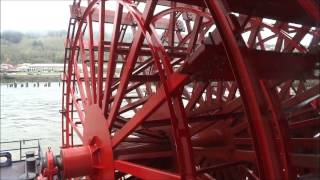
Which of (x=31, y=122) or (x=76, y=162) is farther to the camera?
(x=31, y=122)

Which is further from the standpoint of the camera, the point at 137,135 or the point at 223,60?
the point at 137,135

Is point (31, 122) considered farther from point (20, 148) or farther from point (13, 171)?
point (13, 171)

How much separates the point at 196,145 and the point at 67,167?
67.0 inches

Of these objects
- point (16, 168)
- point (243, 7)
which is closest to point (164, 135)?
point (243, 7)

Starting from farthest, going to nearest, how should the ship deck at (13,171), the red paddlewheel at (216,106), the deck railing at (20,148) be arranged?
the deck railing at (20,148)
the ship deck at (13,171)
the red paddlewheel at (216,106)

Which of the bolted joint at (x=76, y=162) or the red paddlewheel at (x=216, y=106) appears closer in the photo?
the red paddlewheel at (x=216, y=106)

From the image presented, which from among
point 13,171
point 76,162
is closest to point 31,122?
point 13,171

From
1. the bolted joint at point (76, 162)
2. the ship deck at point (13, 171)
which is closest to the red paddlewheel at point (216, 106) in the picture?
the bolted joint at point (76, 162)

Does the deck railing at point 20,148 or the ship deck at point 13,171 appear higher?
the deck railing at point 20,148

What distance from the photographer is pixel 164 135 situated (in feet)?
18.4

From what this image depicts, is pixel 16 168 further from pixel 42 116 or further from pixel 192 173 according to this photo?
pixel 42 116

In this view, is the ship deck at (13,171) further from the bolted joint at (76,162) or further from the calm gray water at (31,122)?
the calm gray water at (31,122)

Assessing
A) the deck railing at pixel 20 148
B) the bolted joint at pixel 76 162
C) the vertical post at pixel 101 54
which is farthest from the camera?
the deck railing at pixel 20 148

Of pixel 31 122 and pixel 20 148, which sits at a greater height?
pixel 31 122
